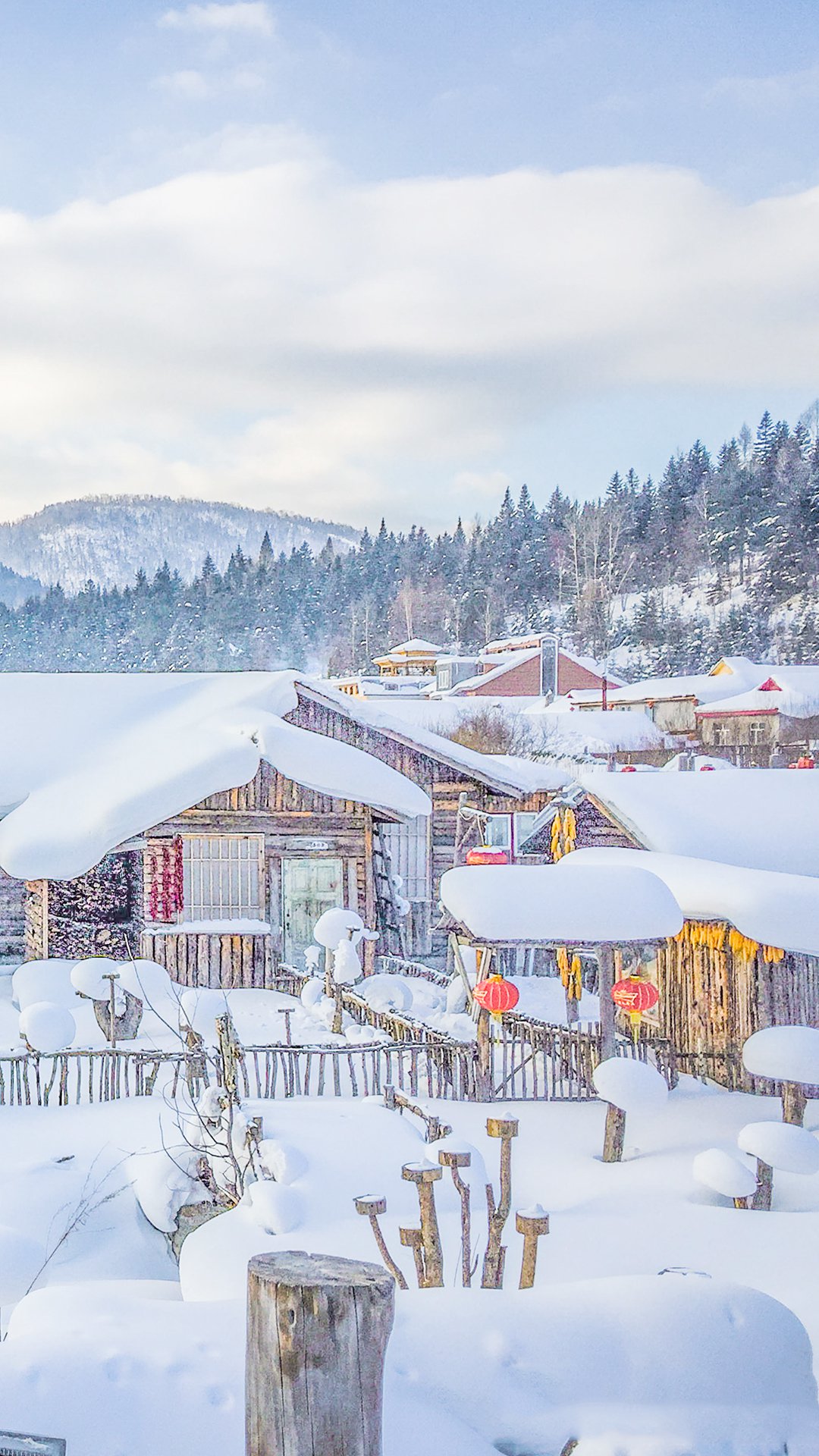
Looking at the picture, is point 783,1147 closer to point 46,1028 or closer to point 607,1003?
point 607,1003

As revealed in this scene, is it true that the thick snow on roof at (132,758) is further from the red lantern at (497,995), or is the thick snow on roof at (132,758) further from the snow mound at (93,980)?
the red lantern at (497,995)

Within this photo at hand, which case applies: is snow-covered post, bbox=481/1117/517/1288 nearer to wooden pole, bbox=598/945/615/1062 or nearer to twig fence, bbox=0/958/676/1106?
twig fence, bbox=0/958/676/1106

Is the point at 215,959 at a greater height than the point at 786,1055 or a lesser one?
lesser

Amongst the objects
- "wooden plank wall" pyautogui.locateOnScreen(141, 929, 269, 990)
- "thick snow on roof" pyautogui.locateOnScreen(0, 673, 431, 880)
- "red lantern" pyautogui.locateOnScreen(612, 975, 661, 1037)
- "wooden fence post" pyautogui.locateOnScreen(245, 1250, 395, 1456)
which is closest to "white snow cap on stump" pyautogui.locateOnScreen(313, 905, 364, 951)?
"wooden plank wall" pyautogui.locateOnScreen(141, 929, 269, 990)

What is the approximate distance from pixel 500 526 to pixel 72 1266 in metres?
100.0

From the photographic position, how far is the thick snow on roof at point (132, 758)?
17.7 m

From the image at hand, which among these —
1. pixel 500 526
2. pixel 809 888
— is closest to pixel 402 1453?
pixel 809 888

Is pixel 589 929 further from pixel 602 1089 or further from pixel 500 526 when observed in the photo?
pixel 500 526

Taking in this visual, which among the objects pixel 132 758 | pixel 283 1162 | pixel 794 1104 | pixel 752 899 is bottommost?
pixel 794 1104

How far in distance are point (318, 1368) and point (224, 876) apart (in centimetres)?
1749

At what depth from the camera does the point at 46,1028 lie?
42.2 feet

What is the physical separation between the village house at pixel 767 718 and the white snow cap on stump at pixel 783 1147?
158 feet

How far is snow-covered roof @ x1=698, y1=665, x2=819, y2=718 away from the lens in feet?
188

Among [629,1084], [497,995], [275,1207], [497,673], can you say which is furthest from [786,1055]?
[497,673]
